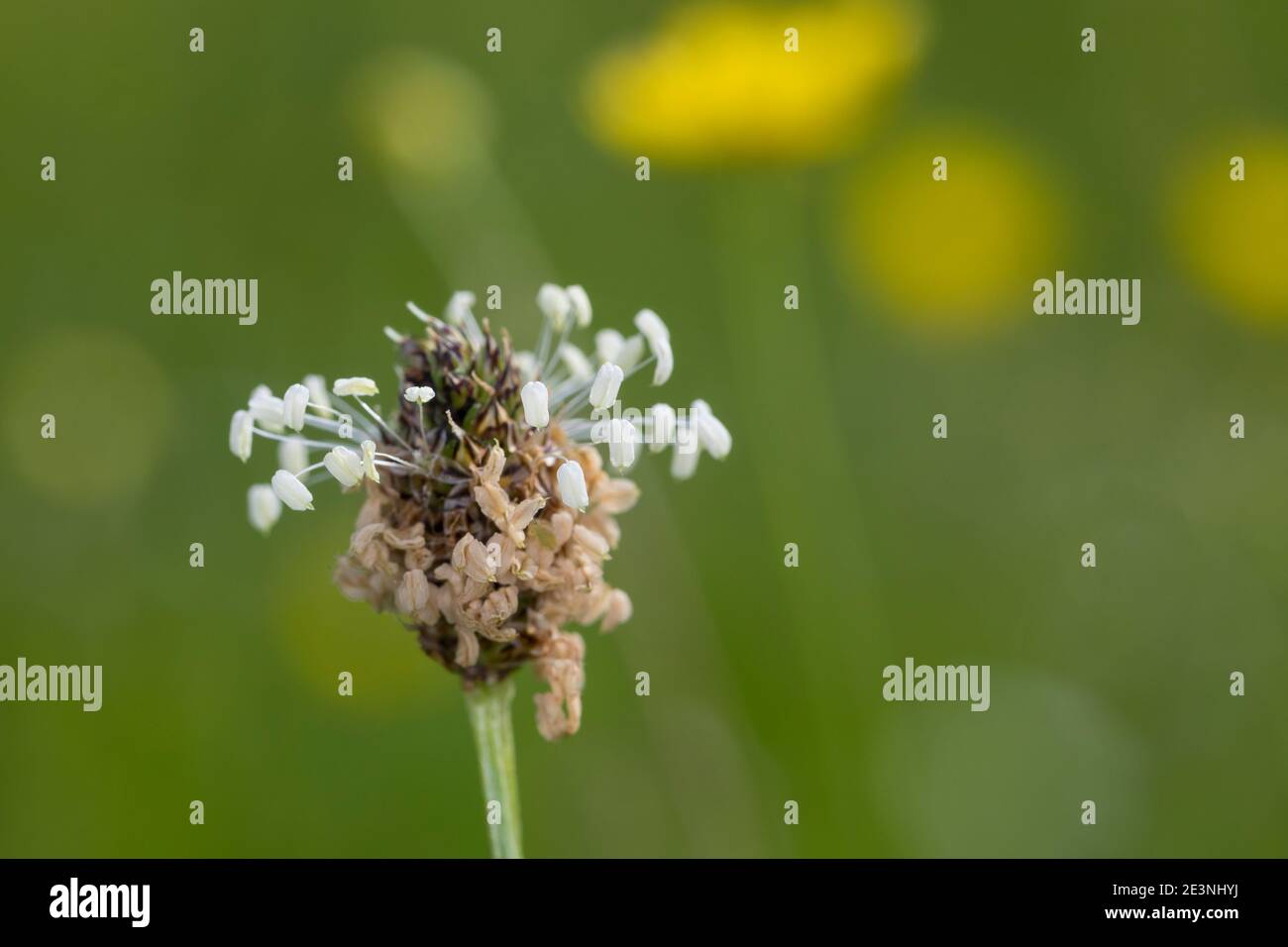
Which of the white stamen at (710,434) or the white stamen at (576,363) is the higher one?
the white stamen at (576,363)

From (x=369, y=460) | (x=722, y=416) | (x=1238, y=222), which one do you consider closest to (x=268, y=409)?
(x=369, y=460)

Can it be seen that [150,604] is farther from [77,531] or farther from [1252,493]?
[1252,493]

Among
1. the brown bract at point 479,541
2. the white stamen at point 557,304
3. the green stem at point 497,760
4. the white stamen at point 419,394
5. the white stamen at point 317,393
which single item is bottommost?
the green stem at point 497,760

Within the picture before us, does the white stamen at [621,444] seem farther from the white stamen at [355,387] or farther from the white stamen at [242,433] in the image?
the white stamen at [242,433]

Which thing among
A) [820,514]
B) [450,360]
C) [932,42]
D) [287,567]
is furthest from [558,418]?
[932,42]

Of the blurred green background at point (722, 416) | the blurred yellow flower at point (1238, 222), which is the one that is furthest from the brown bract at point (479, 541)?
the blurred yellow flower at point (1238, 222)

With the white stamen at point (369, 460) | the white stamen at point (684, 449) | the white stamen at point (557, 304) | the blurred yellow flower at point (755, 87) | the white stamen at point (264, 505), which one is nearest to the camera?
the white stamen at point (369, 460)
